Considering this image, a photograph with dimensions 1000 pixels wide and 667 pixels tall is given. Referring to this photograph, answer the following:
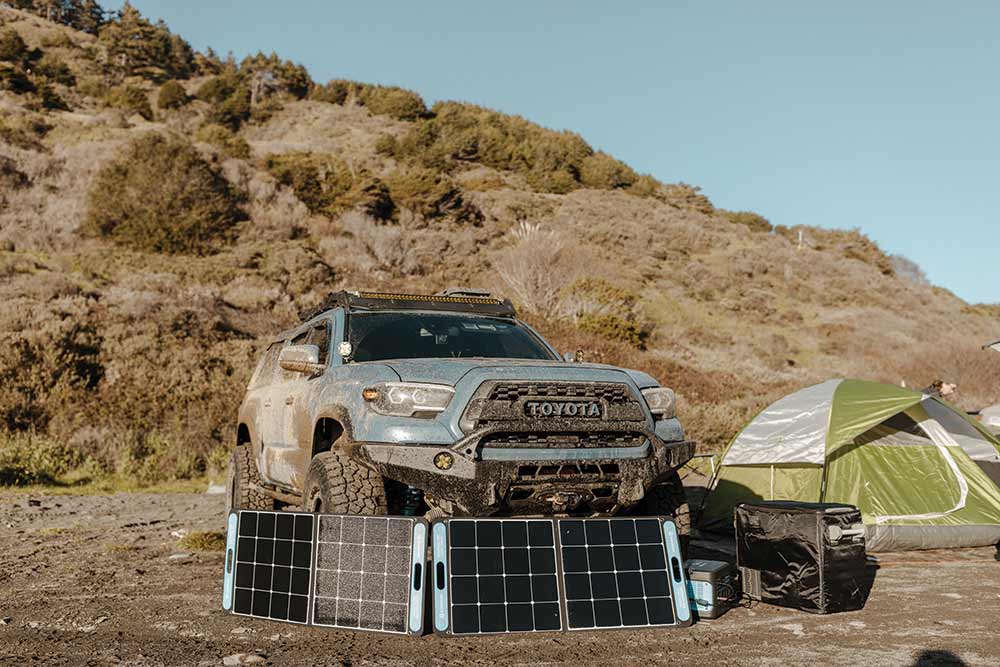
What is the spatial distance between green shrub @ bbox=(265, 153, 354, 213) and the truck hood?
3073 cm

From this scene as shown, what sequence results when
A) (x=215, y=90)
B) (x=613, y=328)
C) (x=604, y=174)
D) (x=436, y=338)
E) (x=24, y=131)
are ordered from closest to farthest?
(x=436, y=338) < (x=613, y=328) < (x=24, y=131) < (x=215, y=90) < (x=604, y=174)

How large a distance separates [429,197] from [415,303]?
3285 centimetres

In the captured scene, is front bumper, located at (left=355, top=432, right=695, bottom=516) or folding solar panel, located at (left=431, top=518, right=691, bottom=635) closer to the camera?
folding solar panel, located at (left=431, top=518, right=691, bottom=635)

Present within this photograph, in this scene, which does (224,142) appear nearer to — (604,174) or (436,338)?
(604,174)

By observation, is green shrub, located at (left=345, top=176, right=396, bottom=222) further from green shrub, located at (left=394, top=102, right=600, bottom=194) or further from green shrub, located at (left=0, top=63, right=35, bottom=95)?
green shrub, located at (left=0, top=63, right=35, bottom=95)

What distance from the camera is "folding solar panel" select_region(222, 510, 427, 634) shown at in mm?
4809

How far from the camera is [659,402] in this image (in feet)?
19.9

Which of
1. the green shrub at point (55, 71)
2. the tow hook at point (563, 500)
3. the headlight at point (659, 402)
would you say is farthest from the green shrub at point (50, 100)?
the tow hook at point (563, 500)

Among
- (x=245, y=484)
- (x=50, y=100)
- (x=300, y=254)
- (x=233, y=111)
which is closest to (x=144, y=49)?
(x=233, y=111)

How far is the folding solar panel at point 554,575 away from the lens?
15.6 feet

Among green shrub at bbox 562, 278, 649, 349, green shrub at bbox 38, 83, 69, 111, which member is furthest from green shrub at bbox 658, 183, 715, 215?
green shrub at bbox 38, 83, 69, 111

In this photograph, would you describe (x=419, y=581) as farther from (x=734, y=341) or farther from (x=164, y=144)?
(x=164, y=144)

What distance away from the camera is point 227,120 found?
52.2 m

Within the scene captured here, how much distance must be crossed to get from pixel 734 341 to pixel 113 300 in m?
20.6
